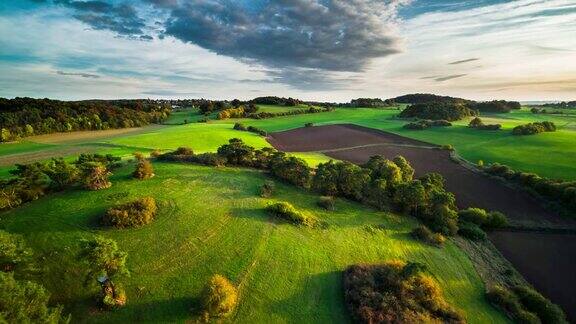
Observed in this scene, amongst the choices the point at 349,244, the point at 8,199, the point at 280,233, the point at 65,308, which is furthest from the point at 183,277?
the point at 8,199

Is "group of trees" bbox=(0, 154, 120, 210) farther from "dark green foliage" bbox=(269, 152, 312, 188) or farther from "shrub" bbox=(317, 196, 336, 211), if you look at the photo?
"shrub" bbox=(317, 196, 336, 211)

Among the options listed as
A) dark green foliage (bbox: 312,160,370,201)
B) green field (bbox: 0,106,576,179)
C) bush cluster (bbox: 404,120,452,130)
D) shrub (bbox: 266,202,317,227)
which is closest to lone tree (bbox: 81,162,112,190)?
shrub (bbox: 266,202,317,227)

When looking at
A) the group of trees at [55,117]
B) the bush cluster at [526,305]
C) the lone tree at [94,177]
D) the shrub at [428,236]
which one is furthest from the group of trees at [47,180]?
the group of trees at [55,117]

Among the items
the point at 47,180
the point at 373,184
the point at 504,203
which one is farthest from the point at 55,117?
the point at 504,203

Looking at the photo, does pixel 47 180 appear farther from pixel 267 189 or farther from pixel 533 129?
pixel 533 129

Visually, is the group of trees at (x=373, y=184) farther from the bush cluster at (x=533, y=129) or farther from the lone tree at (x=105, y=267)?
the bush cluster at (x=533, y=129)

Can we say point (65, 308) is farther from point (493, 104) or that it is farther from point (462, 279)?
point (493, 104)
